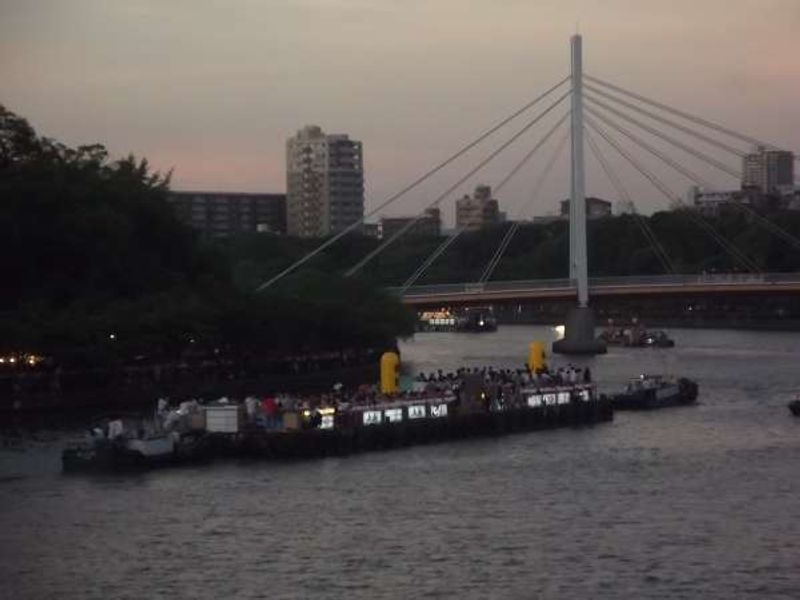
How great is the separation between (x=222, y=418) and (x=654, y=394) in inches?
468

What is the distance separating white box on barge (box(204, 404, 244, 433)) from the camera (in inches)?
1120

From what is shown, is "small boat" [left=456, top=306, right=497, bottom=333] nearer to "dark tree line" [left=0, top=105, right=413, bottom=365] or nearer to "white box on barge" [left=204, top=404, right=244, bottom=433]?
"dark tree line" [left=0, top=105, right=413, bottom=365]

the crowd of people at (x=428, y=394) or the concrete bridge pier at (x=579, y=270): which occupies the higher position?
the concrete bridge pier at (x=579, y=270)

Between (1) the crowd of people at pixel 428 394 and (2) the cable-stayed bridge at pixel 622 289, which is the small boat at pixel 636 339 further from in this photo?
(1) the crowd of people at pixel 428 394

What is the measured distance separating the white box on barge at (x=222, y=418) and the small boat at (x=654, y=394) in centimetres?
1033

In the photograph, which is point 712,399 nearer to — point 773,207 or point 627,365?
point 627,365

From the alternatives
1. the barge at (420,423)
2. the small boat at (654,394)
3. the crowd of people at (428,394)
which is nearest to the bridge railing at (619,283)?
the small boat at (654,394)

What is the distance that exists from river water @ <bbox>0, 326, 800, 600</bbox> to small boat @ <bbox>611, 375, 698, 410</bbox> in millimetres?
4567

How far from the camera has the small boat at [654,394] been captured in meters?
37.8

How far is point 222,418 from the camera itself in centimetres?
2845

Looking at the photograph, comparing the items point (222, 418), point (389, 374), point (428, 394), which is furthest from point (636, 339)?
point (222, 418)

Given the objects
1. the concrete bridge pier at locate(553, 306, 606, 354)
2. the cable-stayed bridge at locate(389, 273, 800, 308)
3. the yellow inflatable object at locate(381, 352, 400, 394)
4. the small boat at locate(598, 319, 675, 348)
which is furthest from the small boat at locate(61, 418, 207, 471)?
the small boat at locate(598, 319, 675, 348)

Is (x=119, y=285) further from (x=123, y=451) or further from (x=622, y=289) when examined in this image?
(x=123, y=451)

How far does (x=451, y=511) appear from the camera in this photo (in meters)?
23.9
